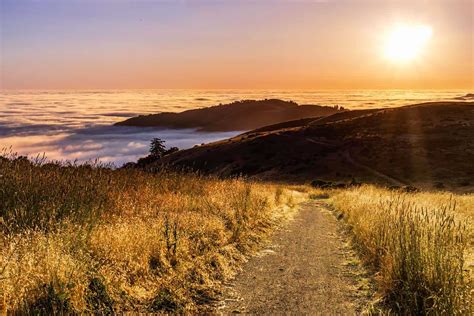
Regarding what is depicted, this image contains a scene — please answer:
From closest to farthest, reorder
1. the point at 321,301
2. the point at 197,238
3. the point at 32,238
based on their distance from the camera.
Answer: the point at 32,238, the point at 321,301, the point at 197,238

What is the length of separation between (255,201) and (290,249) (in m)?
4.70

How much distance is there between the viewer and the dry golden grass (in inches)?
204

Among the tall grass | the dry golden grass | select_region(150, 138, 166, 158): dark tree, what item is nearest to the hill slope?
select_region(150, 138, 166, 158): dark tree

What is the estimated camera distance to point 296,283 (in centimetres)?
731

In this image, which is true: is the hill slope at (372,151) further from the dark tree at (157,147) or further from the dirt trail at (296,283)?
the dirt trail at (296,283)

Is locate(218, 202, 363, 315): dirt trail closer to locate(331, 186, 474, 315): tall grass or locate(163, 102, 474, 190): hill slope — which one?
locate(331, 186, 474, 315): tall grass

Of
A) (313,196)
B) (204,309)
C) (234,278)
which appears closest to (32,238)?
(204,309)

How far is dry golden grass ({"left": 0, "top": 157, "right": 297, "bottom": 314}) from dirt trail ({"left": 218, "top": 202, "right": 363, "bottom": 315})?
0.41 meters

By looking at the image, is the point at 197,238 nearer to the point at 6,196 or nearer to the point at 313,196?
the point at 6,196

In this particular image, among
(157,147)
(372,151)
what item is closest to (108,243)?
(372,151)

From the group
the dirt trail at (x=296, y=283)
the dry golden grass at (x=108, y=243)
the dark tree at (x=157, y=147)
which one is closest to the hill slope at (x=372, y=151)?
the dark tree at (x=157, y=147)

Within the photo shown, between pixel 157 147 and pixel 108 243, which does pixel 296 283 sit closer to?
pixel 108 243

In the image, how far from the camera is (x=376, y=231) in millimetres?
9156

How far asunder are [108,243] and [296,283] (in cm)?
310
